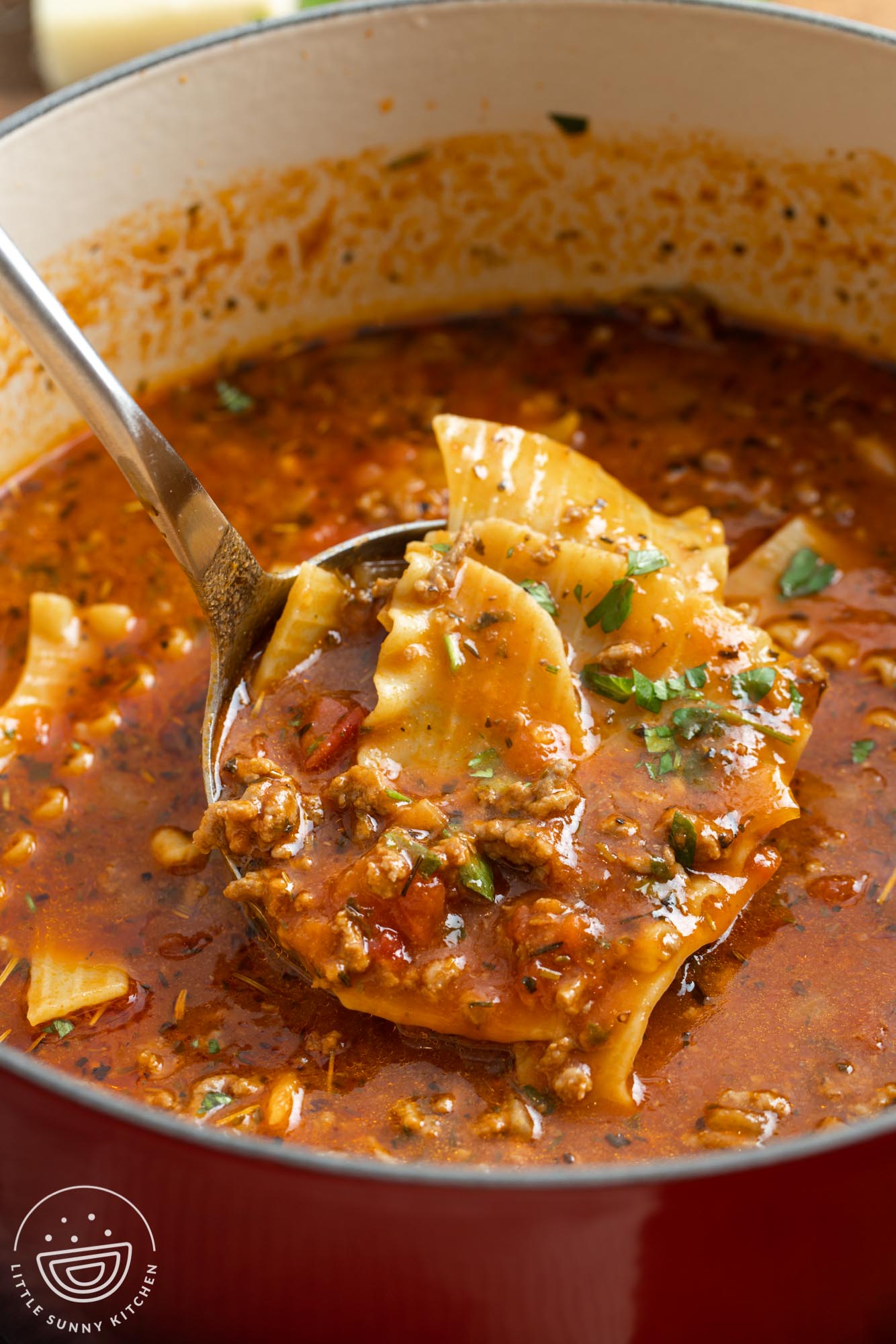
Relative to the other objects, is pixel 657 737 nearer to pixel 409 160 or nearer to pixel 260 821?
pixel 260 821

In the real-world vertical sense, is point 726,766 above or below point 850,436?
above

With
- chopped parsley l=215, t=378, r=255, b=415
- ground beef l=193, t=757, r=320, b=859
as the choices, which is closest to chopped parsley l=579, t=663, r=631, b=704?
ground beef l=193, t=757, r=320, b=859

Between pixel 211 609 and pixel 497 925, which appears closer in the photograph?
pixel 497 925

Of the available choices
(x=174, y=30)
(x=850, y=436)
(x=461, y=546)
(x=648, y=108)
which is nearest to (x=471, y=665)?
(x=461, y=546)

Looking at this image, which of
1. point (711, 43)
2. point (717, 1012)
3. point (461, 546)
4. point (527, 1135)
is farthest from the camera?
point (711, 43)

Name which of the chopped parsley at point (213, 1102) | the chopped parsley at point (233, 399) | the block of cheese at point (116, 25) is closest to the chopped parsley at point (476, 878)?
the chopped parsley at point (213, 1102)

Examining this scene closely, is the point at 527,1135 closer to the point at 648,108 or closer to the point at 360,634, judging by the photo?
the point at 360,634

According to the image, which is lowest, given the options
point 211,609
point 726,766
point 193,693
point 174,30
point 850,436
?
point 850,436

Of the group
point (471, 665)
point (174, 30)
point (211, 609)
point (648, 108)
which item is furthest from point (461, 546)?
point (174, 30)

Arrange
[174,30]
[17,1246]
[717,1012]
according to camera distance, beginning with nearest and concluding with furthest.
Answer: [17,1246] < [717,1012] < [174,30]

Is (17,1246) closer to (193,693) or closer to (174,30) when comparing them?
(193,693)
